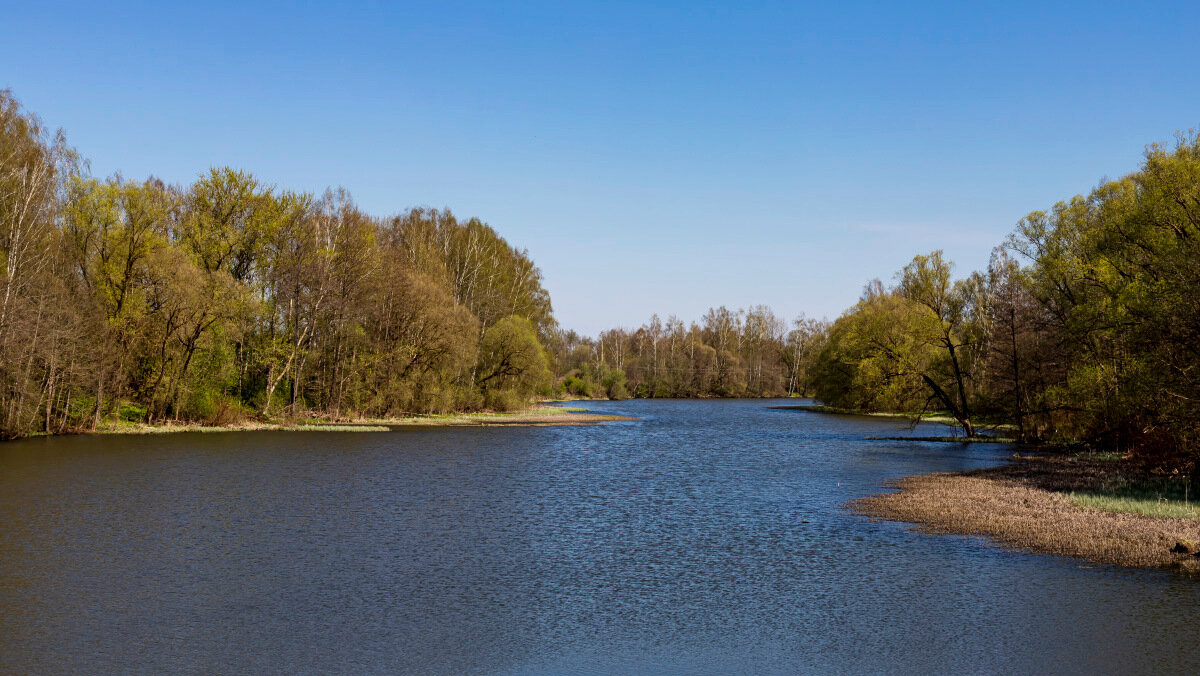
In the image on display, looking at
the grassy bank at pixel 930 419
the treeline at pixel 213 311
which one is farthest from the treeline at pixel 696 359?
the treeline at pixel 213 311

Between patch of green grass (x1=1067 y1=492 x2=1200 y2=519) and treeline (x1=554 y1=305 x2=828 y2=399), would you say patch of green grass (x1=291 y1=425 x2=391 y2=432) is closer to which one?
patch of green grass (x1=1067 y1=492 x2=1200 y2=519)

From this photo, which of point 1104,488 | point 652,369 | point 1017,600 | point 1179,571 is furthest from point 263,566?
point 652,369

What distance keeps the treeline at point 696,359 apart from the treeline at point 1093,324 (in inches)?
3105

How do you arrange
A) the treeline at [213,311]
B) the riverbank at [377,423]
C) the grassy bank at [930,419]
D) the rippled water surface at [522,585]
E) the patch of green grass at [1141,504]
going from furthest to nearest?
the grassy bank at [930,419], the riverbank at [377,423], the treeline at [213,311], the patch of green grass at [1141,504], the rippled water surface at [522,585]

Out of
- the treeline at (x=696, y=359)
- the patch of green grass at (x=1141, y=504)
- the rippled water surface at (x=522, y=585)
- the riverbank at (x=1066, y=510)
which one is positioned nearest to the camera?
the rippled water surface at (x=522, y=585)

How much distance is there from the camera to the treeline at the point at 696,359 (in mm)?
148125

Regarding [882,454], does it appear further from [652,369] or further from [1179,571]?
[652,369]

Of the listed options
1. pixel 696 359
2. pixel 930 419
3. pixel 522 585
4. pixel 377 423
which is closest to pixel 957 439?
pixel 930 419

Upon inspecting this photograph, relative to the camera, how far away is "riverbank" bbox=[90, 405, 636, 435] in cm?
4912

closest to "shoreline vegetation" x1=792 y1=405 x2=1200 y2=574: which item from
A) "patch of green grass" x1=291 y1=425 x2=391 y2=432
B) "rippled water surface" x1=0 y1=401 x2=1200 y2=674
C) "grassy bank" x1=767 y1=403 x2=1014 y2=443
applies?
"rippled water surface" x1=0 y1=401 x2=1200 y2=674

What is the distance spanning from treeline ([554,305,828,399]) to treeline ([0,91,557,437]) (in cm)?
6804

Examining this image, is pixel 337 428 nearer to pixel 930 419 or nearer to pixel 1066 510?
pixel 1066 510

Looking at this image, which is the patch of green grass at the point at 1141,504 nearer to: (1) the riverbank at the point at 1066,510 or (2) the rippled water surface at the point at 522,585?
(1) the riverbank at the point at 1066,510

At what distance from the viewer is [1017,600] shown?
14930mm
